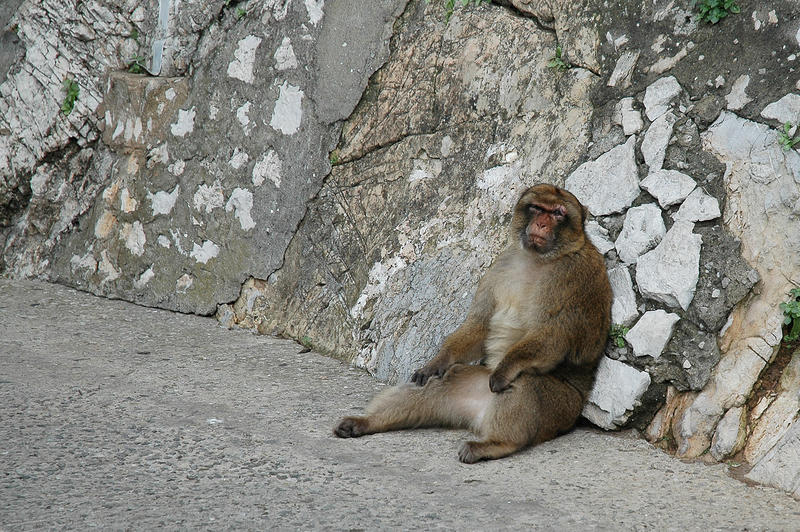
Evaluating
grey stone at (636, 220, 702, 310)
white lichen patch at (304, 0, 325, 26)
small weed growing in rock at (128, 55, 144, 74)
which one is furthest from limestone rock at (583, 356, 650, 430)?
small weed growing in rock at (128, 55, 144, 74)

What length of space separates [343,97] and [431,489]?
2.60 metres

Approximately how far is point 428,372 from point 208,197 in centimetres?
210

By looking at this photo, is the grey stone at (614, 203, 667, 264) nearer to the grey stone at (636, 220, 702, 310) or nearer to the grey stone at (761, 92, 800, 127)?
the grey stone at (636, 220, 702, 310)

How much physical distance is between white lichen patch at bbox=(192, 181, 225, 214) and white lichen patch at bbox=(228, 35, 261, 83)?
2.14 ft

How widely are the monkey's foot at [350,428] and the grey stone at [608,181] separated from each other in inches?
56.2

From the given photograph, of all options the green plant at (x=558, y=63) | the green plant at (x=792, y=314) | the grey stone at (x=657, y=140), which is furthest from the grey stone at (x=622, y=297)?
the green plant at (x=558, y=63)

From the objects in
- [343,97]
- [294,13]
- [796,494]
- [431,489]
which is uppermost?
[294,13]

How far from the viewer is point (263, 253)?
5.52m

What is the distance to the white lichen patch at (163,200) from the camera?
19.2 feet

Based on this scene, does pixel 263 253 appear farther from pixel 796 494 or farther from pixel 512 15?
pixel 796 494

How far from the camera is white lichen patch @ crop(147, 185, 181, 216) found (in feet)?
19.2

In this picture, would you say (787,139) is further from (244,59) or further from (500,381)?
(244,59)

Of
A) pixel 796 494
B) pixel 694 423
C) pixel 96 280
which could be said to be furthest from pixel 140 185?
pixel 796 494

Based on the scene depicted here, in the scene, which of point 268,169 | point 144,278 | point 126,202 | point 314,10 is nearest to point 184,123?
point 126,202
